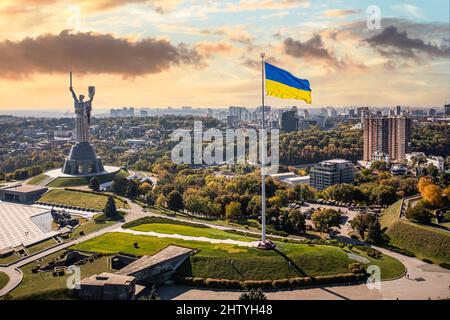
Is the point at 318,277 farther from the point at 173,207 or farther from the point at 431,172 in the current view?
the point at 431,172

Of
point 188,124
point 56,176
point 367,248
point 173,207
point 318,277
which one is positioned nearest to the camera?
point 318,277

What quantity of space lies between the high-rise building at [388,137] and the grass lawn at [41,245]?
159ft

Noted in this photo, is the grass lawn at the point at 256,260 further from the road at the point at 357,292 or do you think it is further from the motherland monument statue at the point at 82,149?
the motherland monument statue at the point at 82,149

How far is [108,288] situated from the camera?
18312 mm

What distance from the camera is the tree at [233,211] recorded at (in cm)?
3241

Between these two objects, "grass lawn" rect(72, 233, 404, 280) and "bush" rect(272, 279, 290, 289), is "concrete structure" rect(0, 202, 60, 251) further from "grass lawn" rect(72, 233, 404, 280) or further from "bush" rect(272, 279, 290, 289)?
"bush" rect(272, 279, 290, 289)

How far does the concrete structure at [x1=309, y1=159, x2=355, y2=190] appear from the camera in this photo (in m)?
46.0

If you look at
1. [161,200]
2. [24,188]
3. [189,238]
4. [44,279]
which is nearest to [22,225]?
[161,200]

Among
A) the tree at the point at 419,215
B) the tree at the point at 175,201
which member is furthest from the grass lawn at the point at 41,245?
the tree at the point at 419,215

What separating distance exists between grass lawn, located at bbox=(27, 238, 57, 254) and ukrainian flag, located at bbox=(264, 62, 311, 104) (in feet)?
54.0

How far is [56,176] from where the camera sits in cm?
4506

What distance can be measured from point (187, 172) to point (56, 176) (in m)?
13.7

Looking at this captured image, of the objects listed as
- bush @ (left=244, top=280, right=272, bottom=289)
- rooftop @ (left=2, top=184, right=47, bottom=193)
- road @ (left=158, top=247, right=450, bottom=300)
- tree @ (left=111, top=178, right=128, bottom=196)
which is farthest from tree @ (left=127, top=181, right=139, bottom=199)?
bush @ (left=244, top=280, right=272, bottom=289)

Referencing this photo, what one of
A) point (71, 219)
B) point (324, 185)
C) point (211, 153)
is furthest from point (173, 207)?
point (211, 153)
